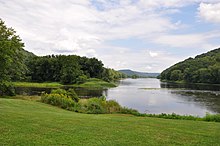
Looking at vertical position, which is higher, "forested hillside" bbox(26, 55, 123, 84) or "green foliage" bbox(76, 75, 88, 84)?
"forested hillside" bbox(26, 55, 123, 84)

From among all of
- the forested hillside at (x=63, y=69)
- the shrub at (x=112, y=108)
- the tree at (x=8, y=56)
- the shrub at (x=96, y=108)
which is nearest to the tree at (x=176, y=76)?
the forested hillside at (x=63, y=69)

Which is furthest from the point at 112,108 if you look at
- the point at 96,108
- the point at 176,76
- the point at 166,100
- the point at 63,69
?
the point at 176,76

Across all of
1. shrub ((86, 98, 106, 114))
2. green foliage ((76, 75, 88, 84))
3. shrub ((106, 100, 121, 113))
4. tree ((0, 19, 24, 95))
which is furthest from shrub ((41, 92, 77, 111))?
green foliage ((76, 75, 88, 84))

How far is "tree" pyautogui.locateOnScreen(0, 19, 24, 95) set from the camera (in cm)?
2554

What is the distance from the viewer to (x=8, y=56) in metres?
25.8

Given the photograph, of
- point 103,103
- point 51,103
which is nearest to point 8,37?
point 51,103

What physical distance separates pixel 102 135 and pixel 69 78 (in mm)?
96391

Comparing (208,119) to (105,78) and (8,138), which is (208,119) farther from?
(105,78)

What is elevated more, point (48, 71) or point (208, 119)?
point (48, 71)

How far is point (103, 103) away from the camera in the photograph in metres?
33.0

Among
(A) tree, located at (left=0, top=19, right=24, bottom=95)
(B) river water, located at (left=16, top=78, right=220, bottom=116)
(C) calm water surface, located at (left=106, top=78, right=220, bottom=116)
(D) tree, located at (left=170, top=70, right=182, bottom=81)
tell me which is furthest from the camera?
(D) tree, located at (left=170, top=70, right=182, bottom=81)

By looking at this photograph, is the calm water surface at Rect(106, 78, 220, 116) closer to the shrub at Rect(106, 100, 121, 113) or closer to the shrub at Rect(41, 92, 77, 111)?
the shrub at Rect(106, 100, 121, 113)

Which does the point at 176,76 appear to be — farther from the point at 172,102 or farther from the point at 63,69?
the point at 172,102

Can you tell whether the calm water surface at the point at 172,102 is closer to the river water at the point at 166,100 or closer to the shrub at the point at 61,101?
the river water at the point at 166,100
